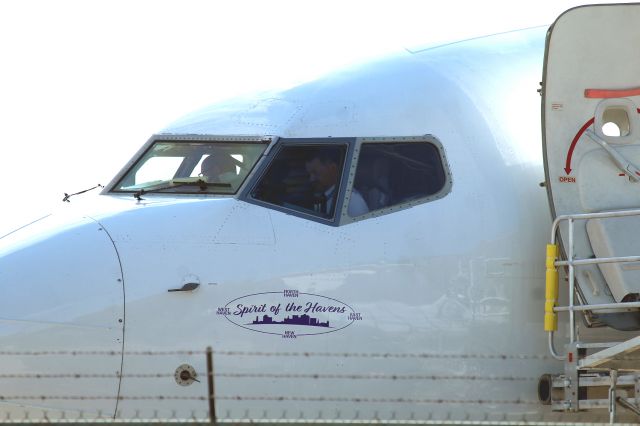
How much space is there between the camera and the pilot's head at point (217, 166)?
11406 mm

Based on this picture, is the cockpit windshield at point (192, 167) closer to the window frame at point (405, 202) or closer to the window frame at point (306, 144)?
the window frame at point (306, 144)

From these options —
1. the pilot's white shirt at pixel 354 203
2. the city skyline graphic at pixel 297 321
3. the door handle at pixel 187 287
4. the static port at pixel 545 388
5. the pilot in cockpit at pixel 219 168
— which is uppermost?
the pilot in cockpit at pixel 219 168

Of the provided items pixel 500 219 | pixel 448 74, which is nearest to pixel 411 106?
pixel 448 74

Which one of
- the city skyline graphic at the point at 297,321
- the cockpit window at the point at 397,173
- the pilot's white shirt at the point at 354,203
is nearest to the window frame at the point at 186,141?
the pilot's white shirt at the point at 354,203

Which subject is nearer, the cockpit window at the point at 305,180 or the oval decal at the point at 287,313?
the oval decal at the point at 287,313

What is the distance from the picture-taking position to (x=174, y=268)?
10.6 meters

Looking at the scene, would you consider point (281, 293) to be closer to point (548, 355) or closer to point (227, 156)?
point (227, 156)

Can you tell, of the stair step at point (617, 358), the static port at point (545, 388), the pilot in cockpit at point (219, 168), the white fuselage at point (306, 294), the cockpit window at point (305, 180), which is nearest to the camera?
the stair step at point (617, 358)

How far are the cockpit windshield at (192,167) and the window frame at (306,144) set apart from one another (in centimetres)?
11

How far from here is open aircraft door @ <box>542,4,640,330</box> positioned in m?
11.3

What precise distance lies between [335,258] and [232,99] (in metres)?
2.27

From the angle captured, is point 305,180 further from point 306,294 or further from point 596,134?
point 596,134

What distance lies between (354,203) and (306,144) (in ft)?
2.64

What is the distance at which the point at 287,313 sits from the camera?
10.6m
